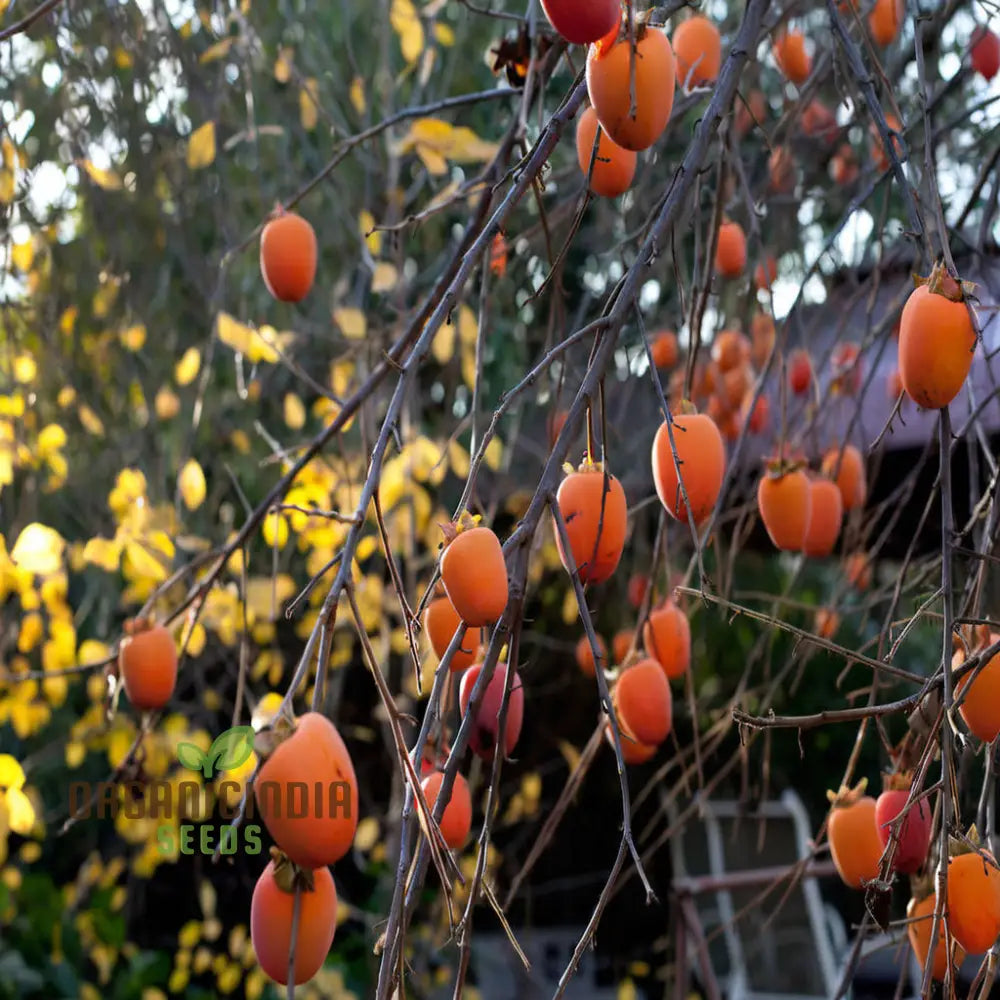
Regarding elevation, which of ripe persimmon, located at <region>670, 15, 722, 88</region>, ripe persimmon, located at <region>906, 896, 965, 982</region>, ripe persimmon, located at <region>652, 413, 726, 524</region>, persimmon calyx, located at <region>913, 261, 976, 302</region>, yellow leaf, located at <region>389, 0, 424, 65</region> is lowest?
ripe persimmon, located at <region>906, 896, 965, 982</region>

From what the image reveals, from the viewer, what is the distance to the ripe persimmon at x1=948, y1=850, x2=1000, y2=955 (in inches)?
25.6

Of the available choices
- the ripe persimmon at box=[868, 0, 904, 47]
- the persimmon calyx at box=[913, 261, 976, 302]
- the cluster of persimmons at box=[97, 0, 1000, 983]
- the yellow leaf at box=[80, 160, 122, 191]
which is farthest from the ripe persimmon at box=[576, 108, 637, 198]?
the yellow leaf at box=[80, 160, 122, 191]

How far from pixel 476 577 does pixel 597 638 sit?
68 millimetres

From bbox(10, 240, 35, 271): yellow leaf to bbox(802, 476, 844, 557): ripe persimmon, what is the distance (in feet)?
4.19

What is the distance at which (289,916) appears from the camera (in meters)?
0.59

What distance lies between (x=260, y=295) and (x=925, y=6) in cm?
137

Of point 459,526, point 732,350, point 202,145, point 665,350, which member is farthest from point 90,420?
point 459,526

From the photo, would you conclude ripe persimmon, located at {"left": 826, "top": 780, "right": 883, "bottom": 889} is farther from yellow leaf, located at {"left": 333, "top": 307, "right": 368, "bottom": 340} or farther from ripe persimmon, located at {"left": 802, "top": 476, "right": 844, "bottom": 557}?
yellow leaf, located at {"left": 333, "top": 307, "right": 368, "bottom": 340}

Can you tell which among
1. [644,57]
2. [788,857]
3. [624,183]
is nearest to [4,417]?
[624,183]

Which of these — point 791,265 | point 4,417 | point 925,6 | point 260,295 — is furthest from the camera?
point 260,295

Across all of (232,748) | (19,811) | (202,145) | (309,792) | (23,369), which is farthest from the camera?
(23,369)

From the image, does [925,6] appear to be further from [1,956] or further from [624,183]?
[1,956]

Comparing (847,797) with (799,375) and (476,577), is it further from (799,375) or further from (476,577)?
(799,375)

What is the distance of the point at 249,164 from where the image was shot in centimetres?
259
